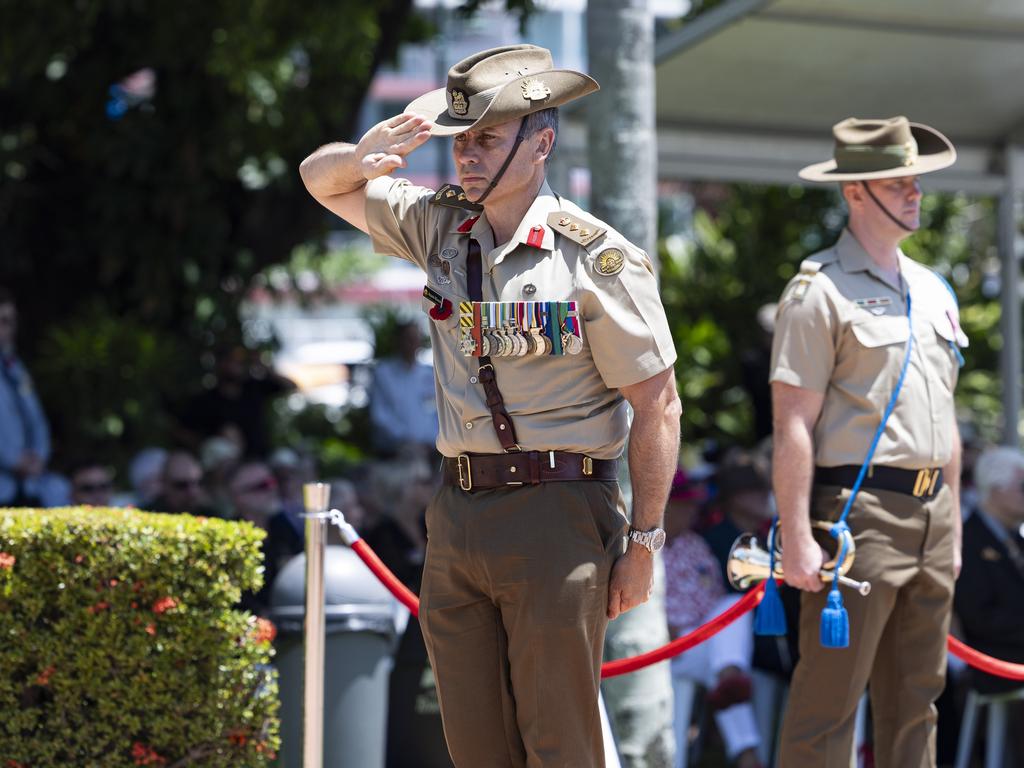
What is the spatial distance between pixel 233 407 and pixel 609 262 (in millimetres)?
8118

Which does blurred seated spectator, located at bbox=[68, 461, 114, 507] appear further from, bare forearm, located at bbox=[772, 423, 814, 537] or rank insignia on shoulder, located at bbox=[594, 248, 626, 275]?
rank insignia on shoulder, located at bbox=[594, 248, 626, 275]

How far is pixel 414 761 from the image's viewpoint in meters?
5.49

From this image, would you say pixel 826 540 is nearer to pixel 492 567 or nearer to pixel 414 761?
pixel 492 567

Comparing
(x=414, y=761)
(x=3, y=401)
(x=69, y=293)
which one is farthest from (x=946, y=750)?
(x=69, y=293)

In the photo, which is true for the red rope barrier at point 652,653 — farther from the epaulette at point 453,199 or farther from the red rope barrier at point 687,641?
the epaulette at point 453,199

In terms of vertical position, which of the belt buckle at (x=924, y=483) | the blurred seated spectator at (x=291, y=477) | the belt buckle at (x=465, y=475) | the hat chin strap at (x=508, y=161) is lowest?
the blurred seated spectator at (x=291, y=477)

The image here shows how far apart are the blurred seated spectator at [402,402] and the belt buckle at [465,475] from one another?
7.72 meters

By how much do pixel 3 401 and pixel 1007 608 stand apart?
5.99 m

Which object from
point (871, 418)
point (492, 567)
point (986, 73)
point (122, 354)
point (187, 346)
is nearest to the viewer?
point (492, 567)

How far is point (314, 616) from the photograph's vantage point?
438cm

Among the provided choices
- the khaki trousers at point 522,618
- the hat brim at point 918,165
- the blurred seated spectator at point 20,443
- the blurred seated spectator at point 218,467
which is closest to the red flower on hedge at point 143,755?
the khaki trousers at point 522,618

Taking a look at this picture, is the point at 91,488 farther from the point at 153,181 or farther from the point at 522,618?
the point at 522,618

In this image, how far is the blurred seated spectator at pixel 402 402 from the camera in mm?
11555

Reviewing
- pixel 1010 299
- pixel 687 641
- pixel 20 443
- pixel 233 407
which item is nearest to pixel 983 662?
pixel 687 641
